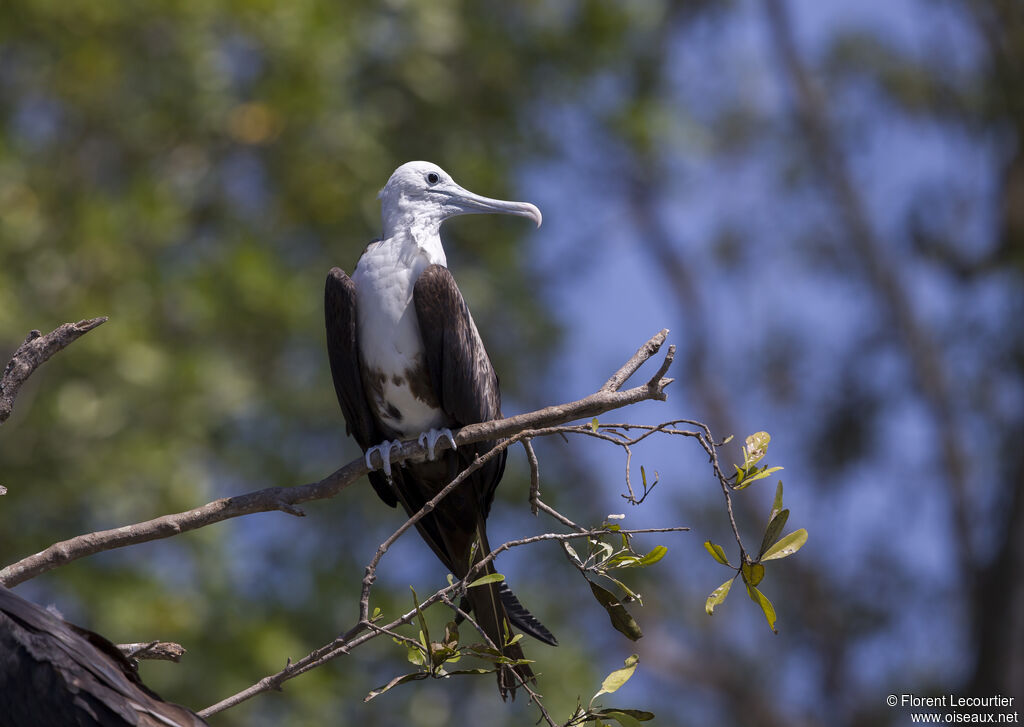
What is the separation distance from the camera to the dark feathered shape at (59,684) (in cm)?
290

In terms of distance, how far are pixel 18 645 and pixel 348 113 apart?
5550 millimetres

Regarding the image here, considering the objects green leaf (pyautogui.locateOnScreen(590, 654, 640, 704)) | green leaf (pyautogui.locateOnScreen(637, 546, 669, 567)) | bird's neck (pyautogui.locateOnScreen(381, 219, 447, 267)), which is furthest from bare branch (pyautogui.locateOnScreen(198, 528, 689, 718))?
bird's neck (pyautogui.locateOnScreen(381, 219, 447, 267))

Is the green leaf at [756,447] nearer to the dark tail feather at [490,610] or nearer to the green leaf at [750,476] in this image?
the green leaf at [750,476]

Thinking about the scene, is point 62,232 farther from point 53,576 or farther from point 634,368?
point 634,368

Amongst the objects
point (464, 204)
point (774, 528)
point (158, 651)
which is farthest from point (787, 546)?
point (464, 204)

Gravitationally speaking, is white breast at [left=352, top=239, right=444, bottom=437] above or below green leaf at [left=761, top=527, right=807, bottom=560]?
above

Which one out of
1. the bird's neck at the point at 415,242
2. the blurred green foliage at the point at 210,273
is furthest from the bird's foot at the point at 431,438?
the blurred green foliage at the point at 210,273

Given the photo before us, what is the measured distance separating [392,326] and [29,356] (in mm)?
1174

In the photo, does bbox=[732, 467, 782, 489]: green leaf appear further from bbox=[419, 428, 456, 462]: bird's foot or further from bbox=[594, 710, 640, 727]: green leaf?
bbox=[419, 428, 456, 462]: bird's foot

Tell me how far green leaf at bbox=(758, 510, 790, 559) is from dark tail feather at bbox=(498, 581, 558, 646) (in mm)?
812

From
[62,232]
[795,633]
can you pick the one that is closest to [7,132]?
[62,232]

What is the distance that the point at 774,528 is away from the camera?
8.74 feet

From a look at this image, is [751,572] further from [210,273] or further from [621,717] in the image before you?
[210,273]

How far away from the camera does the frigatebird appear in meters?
3.73
